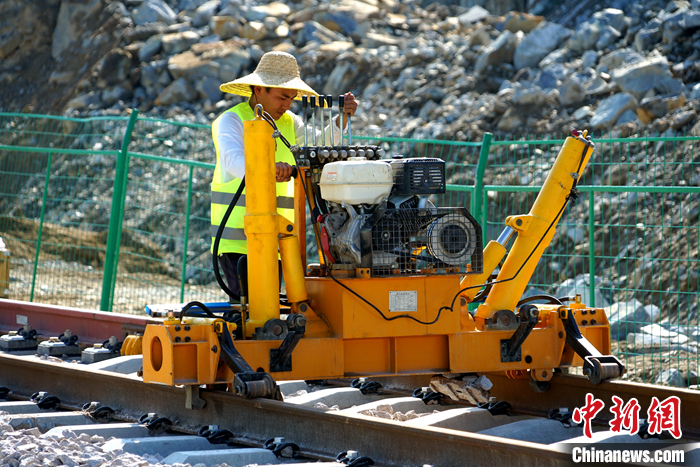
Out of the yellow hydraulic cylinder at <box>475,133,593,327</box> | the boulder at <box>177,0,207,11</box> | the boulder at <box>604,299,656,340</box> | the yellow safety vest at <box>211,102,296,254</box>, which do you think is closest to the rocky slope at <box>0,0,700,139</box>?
the boulder at <box>177,0,207,11</box>

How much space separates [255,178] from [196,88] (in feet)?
61.8

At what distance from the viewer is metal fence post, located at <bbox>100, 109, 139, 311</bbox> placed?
9867 mm

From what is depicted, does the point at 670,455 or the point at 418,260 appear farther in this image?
the point at 418,260

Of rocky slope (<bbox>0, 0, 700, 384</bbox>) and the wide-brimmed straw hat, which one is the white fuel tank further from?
rocky slope (<bbox>0, 0, 700, 384</bbox>)

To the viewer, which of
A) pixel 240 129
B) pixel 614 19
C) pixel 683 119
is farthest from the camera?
pixel 614 19

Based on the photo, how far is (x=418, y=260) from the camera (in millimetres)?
5082

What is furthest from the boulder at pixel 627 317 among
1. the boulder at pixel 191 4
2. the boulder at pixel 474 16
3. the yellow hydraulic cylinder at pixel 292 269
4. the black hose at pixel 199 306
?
the boulder at pixel 191 4

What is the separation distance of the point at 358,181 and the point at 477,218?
3.78 m

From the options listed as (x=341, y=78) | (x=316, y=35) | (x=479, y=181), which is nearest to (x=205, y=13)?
(x=316, y=35)

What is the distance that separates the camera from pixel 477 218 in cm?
845

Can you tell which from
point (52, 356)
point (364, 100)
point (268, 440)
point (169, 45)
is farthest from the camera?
point (169, 45)

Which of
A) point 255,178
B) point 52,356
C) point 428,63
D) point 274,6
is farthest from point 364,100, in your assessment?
point 255,178

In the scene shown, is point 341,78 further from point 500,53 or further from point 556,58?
point 556,58

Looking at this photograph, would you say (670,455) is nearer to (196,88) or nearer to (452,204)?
(452,204)
